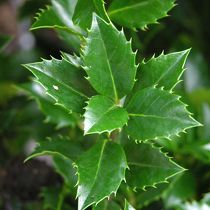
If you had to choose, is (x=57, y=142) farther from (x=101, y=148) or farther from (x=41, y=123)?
(x=41, y=123)

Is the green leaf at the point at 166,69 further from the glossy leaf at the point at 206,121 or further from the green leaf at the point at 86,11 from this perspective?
the glossy leaf at the point at 206,121

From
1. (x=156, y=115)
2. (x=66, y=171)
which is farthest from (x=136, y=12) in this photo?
(x=66, y=171)

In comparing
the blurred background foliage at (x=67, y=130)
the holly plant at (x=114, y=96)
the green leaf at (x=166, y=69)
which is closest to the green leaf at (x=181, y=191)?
the blurred background foliage at (x=67, y=130)

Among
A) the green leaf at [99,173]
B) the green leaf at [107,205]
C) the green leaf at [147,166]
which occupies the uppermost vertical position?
the green leaf at [99,173]

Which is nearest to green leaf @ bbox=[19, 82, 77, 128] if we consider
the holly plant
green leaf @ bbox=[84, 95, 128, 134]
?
the holly plant

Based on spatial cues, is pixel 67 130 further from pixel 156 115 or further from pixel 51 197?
pixel 156 115

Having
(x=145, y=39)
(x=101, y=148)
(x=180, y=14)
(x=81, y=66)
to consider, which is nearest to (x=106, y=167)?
(x=101, y=148)

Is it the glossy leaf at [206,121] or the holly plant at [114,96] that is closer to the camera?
the holly plant at [114,96]
